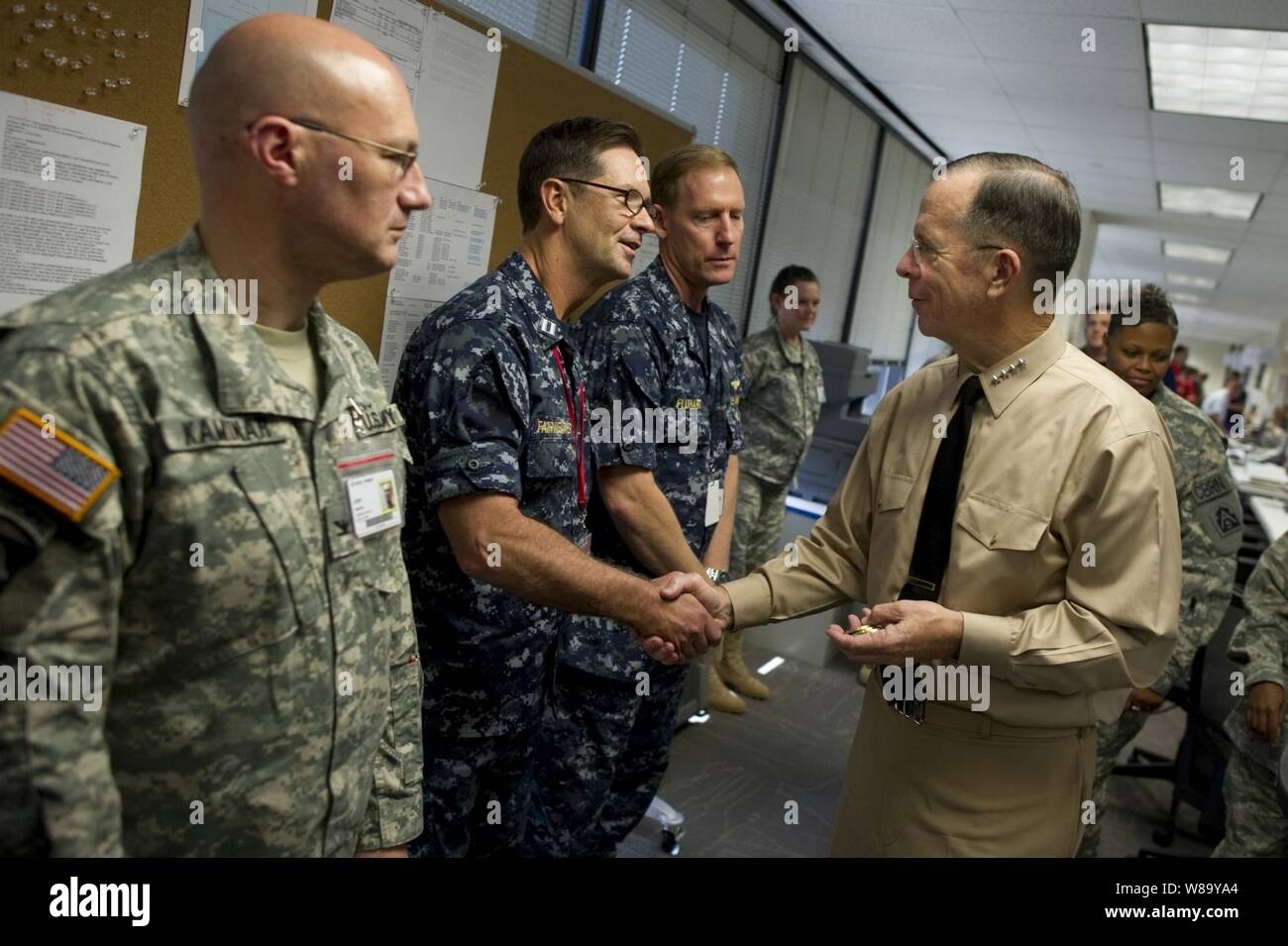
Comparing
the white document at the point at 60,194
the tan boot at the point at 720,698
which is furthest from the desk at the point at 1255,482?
the white document at the point at 60,194

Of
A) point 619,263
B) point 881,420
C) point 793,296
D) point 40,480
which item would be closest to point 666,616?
point 881,420

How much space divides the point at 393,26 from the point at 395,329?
643 millimetres

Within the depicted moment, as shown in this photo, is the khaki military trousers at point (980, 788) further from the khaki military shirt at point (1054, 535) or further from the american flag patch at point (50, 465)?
the american flag patch at point (50, 465)

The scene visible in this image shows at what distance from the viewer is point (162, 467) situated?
93 centimetres

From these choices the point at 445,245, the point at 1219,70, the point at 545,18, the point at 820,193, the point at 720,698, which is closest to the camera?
the point at 445,245

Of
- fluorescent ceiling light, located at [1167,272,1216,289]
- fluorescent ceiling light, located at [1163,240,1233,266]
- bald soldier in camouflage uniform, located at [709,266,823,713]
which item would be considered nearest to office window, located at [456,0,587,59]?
bald soldier in camouflage uniform, located at [709,266,823,713]

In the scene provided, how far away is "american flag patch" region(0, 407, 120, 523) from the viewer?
84cm

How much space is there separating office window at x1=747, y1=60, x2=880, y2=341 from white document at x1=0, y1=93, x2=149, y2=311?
3.89 m

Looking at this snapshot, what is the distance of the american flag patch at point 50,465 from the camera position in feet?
2.74

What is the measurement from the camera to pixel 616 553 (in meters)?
2.29

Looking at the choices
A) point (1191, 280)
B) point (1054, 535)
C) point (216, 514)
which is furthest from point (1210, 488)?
point (1191, 280)

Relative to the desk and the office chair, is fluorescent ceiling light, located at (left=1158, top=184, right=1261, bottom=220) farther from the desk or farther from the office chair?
the office chair

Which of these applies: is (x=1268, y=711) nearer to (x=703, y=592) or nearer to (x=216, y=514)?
(x=703, y=592)
